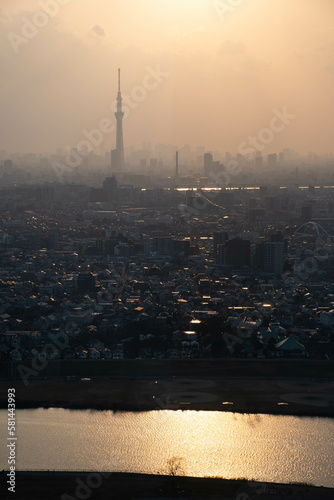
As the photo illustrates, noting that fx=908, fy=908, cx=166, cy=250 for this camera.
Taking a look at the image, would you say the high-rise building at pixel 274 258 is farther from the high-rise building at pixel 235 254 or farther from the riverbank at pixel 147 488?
the riverbank at pixel 147 488

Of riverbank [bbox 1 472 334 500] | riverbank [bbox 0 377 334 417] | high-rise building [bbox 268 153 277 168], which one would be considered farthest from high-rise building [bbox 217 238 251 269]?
high-rise building [bbox 268 153 277 168]

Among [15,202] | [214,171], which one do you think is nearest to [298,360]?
[15,202]

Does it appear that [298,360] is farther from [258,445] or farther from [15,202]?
[15,202]

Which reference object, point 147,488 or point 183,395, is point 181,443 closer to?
point 147,488

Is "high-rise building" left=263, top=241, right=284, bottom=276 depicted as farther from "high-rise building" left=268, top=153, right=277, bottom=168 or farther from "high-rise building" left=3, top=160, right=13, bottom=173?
"high-rise building" left=268, top=153, right=277, bottom=168

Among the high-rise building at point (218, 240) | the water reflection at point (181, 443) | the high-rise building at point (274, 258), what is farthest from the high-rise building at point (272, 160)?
the water reflection at point (181, 443)

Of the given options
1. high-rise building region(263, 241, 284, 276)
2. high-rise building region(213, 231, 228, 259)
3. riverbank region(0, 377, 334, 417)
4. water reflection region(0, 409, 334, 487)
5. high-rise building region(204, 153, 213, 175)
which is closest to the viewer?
water reflection region(0, 409, 334, 487)

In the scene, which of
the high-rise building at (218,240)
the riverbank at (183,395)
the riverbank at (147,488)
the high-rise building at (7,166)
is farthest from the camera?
the high-rise building at (7,166)
